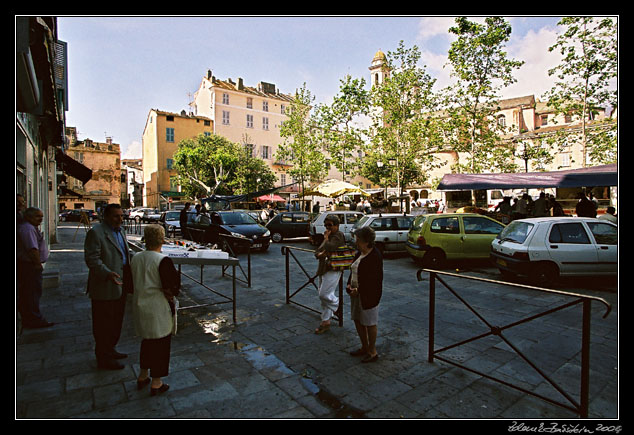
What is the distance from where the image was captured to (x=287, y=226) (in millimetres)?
16922

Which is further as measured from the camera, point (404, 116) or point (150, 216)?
point (150, 216)

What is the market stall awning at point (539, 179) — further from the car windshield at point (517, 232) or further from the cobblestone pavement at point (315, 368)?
the cobblestone pavement at point (315, 368)

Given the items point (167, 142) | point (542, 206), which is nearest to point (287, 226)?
point (542, 206)

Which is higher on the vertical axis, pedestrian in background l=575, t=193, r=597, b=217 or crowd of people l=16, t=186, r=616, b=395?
pedestrian in background l=575, t=193, r=597, b=217

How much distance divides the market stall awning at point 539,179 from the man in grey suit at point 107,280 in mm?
11809

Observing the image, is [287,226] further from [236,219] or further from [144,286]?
[144,286]

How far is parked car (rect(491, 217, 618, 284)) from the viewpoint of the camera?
7.75m

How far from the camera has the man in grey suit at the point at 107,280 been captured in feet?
12.6

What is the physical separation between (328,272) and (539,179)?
10525 mm

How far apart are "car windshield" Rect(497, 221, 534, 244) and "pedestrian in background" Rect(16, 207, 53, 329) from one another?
28.4ft

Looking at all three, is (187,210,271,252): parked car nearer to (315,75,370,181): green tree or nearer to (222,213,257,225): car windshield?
(222,213,257,225): car windshield

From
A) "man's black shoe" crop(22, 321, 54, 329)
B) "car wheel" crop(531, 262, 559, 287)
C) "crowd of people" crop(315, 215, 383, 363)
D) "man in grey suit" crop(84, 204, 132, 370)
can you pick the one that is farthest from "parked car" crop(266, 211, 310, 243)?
"man in grey suit" crop(84, 204, 132, 370)

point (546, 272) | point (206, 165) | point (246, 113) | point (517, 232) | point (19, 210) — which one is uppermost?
point (246, 113)

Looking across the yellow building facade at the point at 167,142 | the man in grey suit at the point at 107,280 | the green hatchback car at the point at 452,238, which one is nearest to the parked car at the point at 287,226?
the green hatchback car at the point at 452,238
